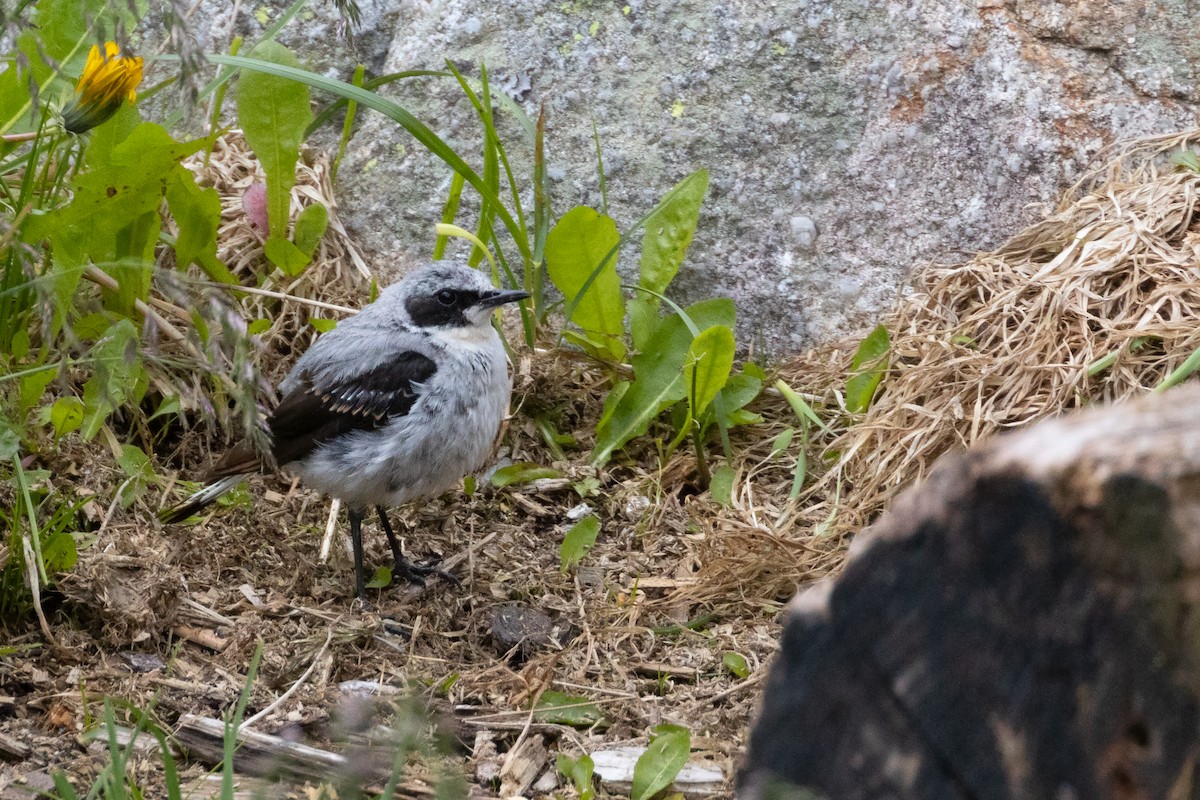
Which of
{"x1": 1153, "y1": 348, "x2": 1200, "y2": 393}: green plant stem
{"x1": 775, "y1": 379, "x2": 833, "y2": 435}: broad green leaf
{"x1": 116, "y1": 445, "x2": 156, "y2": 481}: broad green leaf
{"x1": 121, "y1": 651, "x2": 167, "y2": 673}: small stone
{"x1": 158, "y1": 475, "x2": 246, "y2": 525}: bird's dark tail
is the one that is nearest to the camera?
{"x1": 121, "y1": 651, "x2": 167, "y2": 673}: small stone

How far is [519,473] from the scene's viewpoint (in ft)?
17.5

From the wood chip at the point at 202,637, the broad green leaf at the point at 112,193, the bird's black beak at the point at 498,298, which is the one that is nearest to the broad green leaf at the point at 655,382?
the bird's black beak at the point at 498,298

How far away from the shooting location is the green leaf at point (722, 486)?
16.8ft

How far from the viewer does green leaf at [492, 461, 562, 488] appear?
210 inches

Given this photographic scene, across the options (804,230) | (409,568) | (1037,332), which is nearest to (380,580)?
(409,568)

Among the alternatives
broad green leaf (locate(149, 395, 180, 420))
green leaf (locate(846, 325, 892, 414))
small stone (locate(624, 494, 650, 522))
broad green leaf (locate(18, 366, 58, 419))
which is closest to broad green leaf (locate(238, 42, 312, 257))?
broad green leaf (locate(149, 395, 180, 420))

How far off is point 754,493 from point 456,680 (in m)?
1.66

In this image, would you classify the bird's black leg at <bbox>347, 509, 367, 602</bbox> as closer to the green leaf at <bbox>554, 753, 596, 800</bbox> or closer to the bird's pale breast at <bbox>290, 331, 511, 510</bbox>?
the bird's pale breast at <bbox>290, 331, 511, 510</bbox>

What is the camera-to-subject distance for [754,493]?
519 cm

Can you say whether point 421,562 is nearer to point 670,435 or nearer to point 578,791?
point 670,435

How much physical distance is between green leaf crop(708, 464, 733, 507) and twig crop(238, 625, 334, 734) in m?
1.69

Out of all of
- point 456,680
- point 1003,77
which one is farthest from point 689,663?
point 1003,77

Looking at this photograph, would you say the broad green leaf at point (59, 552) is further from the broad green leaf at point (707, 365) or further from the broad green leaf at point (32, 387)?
the broad green leaf at point (707, 365)

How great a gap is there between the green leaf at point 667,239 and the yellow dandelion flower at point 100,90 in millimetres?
2368
